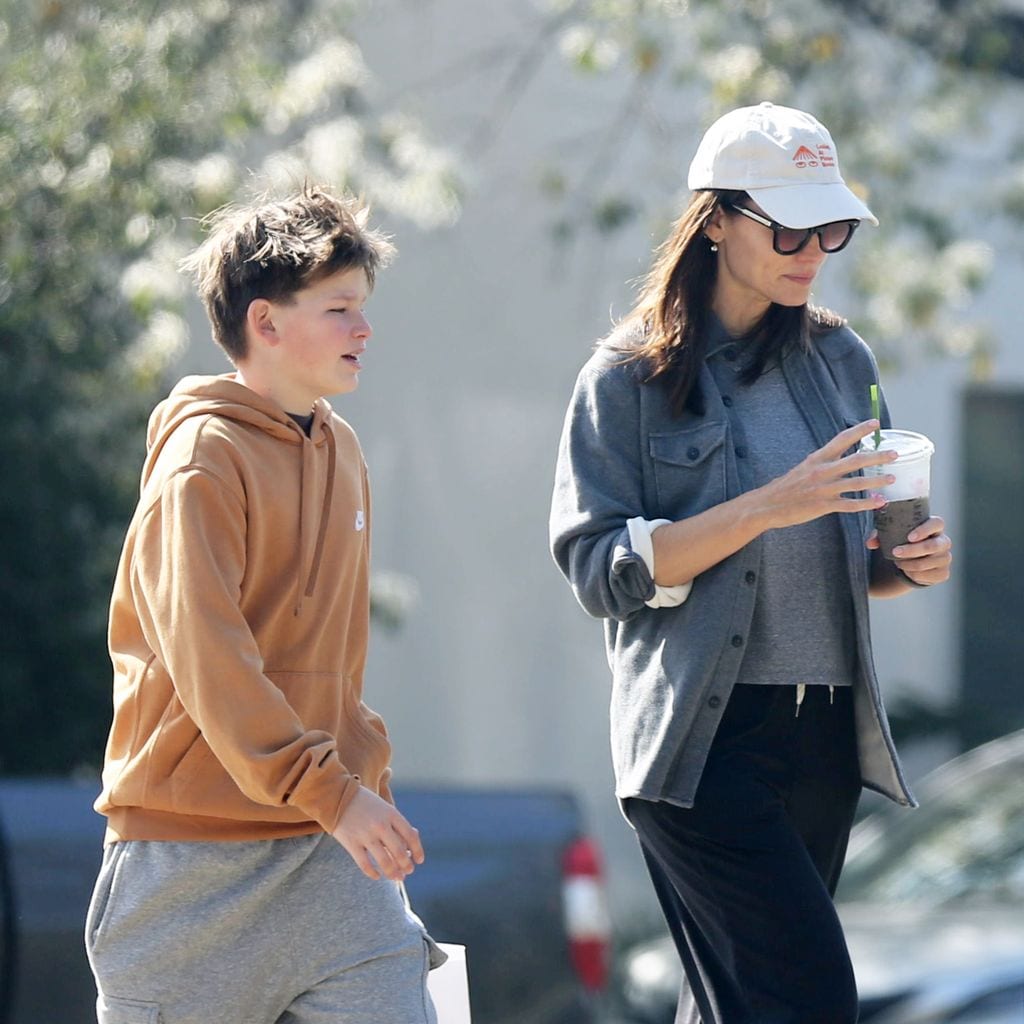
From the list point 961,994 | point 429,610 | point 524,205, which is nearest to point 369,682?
point 429,610

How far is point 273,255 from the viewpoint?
2.79 meters

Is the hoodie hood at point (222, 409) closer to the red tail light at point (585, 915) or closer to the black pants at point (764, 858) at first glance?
the black pants at point (764, 858)

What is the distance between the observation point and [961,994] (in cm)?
442

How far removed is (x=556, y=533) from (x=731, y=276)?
0.49 m

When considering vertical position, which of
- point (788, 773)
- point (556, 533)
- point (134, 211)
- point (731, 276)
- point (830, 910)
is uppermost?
point (134, 211)

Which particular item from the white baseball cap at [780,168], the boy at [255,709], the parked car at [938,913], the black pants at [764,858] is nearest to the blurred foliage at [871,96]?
the parked car at [938,913]

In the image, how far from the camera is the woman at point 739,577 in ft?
9.43

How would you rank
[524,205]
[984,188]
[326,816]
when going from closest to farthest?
[326,816]
[984,188]
[524,205]

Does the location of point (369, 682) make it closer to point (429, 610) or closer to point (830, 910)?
point (429, 610)

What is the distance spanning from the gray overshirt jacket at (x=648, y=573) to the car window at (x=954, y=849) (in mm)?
2351

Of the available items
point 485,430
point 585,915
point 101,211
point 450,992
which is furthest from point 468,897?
point 485,430

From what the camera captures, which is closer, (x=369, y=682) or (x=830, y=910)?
(x=830, y=910)

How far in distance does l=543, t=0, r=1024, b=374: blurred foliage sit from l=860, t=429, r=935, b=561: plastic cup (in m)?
4.29

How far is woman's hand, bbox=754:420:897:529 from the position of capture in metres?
2.74
